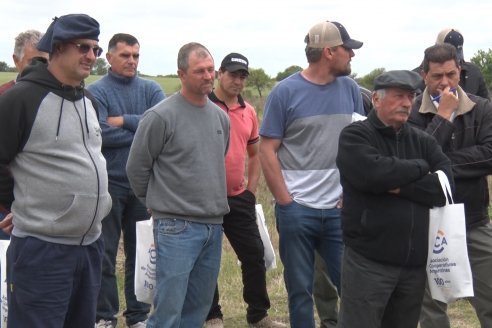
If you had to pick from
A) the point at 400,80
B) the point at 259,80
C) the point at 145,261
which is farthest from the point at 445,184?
the point at 259,80

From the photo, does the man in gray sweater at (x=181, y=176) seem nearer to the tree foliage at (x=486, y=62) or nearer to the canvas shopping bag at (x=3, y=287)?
the canvas shopping bag at (x=3, y=287)

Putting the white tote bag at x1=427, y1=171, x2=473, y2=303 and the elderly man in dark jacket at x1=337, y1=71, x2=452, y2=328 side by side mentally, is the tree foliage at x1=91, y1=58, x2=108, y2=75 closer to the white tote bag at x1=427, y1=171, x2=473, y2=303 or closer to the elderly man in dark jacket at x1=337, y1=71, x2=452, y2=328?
the elderly man in dark jacket at x1=337, y1=71, x2=452, y2=328

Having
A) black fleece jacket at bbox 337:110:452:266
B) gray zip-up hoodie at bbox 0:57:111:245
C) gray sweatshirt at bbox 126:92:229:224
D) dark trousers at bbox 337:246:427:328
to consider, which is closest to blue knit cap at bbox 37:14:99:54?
gray zip-up hoodie at bbox 0:57:111:245

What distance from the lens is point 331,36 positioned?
5.14m

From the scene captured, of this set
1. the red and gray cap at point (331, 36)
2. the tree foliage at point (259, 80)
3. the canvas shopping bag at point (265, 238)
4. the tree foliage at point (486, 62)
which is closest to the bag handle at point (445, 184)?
the red and gray cap at point (331, 36)

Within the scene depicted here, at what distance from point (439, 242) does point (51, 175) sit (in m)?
2.15

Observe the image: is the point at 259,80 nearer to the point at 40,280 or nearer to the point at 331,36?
the point at 331,36

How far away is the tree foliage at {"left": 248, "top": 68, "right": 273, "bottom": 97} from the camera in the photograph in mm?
39162

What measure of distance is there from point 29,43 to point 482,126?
9.79 feet

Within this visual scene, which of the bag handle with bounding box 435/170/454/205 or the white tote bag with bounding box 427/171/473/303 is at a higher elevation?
the bag handle with bounding box 435/170/454/205

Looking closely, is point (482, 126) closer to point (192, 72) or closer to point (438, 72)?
point (438, 72)

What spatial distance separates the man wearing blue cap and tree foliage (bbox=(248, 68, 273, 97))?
114 feet

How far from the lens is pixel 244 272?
6.29m

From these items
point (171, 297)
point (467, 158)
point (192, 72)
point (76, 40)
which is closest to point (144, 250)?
point (171, 297)
